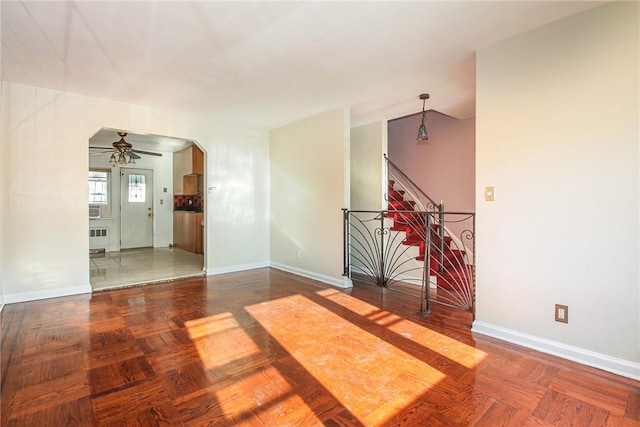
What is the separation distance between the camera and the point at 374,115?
15.7 feet

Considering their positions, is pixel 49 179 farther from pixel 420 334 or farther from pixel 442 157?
pixel 442 157

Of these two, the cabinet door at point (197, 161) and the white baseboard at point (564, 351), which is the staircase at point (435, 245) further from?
the cabinet door at point (197, 161)

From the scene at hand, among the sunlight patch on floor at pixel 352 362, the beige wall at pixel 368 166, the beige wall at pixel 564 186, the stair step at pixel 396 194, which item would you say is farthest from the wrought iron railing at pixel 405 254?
the sunlight patch on floor at pixel 352 362

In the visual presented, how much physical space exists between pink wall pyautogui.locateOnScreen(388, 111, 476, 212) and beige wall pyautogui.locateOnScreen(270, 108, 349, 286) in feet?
5.44

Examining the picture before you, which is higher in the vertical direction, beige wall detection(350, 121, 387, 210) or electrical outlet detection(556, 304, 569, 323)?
beige wall detection(350, 121, 387, 210)

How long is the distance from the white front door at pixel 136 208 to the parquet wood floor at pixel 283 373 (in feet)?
15.9

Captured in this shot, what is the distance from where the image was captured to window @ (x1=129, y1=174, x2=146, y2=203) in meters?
Result: 7.92

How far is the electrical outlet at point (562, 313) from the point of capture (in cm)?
231

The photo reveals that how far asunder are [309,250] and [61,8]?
3792mm

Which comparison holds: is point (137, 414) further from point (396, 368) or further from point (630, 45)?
point (630, 45)

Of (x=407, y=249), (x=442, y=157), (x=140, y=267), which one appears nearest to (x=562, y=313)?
(x=407, y=249)

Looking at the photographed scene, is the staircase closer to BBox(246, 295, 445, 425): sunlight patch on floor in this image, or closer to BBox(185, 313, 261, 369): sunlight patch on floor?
BBox(246, 295, 445, 425): sunlight patch on floor

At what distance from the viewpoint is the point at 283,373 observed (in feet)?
6.91

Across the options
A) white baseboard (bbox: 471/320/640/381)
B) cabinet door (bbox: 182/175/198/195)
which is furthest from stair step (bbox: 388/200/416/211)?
cabinet door (bbox: 182/175/198/195)
